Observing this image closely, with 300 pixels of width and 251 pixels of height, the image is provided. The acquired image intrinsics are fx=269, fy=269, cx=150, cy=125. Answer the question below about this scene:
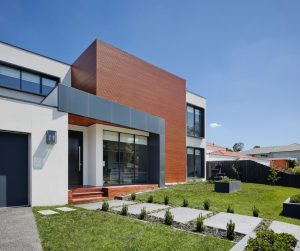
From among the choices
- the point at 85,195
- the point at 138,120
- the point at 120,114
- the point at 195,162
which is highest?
the point at 120,114

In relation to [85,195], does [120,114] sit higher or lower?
higher

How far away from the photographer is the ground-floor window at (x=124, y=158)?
1439 centimetres

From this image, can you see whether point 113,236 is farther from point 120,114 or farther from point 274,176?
point 274,176

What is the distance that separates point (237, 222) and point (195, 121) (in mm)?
15758

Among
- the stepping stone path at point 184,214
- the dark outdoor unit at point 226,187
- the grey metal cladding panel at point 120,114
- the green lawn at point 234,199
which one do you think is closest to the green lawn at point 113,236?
the stepping stone path at point 184,214

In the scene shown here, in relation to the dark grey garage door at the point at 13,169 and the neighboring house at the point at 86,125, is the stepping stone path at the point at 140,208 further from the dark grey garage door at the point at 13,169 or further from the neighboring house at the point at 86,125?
the dark grey garage door at the point at 13,169

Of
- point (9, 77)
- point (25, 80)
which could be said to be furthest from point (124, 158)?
point (9, 77)

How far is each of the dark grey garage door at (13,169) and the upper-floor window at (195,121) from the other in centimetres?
1451

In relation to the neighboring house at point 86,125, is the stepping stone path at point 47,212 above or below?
below

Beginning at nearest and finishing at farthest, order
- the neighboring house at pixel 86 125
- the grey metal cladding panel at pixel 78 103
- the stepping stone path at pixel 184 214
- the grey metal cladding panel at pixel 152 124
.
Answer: the stepping stone path at pixel 184 214 < the neighboring house at pixel 86 125 < the grey metal cladding panel at pixel 78 103 < the grey metal cladding panel at pixel 152 124

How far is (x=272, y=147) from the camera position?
65.2m

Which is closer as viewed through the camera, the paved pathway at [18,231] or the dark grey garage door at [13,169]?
the paved pathway at [18,231]

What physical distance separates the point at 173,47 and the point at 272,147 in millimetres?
57951

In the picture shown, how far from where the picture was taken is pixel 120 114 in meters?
13.8
